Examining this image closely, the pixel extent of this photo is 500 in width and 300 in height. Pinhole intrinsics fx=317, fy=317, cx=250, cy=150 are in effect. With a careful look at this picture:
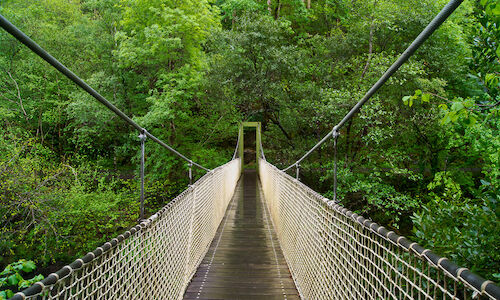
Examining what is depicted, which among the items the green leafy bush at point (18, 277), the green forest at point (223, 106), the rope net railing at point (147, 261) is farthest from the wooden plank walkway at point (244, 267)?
the green forest at point (223, 106)

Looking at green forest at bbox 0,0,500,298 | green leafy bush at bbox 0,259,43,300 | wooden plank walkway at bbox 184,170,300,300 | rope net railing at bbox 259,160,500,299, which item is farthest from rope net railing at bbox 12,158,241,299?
green forest at bbox 0,0,500,298

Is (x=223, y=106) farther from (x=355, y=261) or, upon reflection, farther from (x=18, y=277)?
(x=355, y=261)

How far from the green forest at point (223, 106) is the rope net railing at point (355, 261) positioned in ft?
8.29

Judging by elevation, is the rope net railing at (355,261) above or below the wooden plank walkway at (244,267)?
above

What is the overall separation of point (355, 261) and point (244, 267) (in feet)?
4.64

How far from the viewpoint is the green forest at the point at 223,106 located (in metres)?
5.33

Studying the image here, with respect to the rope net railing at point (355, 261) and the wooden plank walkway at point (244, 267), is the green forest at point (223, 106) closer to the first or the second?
the wooden plank walkway at point (244, 267)

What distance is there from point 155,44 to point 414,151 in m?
6.36

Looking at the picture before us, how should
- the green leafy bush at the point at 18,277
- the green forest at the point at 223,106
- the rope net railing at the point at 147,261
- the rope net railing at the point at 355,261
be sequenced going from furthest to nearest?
the green forest at the point at 223,106
the green leafy bush at the point at 18,277
the rope net railing at the point at 147,261
the rope net railing at the point at 355,261

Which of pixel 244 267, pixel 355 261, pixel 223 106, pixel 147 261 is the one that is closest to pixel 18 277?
pixel 147 261

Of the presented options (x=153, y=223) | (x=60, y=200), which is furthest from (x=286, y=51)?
(x=153, y=223)

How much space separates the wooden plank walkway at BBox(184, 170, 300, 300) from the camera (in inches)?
77.6

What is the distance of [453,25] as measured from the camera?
6.20m

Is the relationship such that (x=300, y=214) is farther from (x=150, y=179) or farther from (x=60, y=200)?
(x=150, y=179)
